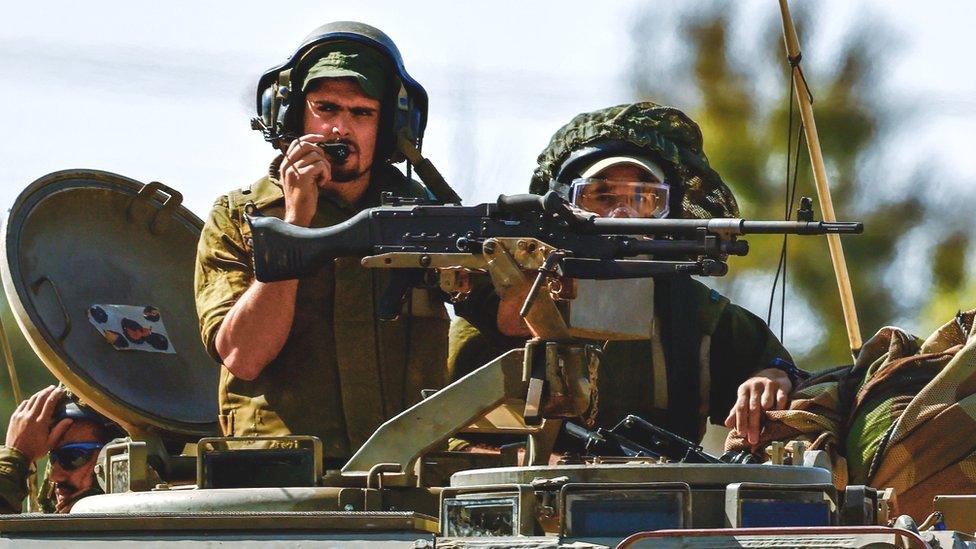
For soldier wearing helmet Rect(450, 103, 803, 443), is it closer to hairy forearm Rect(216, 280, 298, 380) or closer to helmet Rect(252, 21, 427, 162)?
helmet Rect(252, 21, 427, 162)

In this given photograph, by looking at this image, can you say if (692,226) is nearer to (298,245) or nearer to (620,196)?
(298,245)

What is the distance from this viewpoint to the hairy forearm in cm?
1107

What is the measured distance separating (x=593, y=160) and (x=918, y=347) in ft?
6.89

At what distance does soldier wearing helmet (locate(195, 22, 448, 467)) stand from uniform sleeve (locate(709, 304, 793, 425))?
159cm

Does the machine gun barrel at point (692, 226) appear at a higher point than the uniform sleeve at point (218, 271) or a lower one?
lower

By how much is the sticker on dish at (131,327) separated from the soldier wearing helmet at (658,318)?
196cm

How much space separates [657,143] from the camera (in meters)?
12.5

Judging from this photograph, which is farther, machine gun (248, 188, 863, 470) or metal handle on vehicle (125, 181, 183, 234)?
metal handle on vehicle (125, 181, 183, 234)

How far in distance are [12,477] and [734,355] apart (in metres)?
4.37

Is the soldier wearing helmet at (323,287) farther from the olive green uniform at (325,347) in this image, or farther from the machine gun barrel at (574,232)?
the machine gun barrel at (574,232)

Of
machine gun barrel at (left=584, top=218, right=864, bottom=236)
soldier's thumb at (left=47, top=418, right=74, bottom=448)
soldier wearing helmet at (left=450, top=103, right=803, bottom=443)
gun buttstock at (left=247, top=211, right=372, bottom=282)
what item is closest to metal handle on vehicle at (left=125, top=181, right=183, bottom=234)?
soldier's thumb at (left=47, top=418, right=74, bottom=448)

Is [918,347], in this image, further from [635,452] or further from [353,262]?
[353,262]

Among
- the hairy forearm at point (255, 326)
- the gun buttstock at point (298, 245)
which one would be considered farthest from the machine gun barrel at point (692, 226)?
the hairy forearm at point (255, 326)

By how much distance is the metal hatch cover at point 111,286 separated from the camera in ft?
42.2
